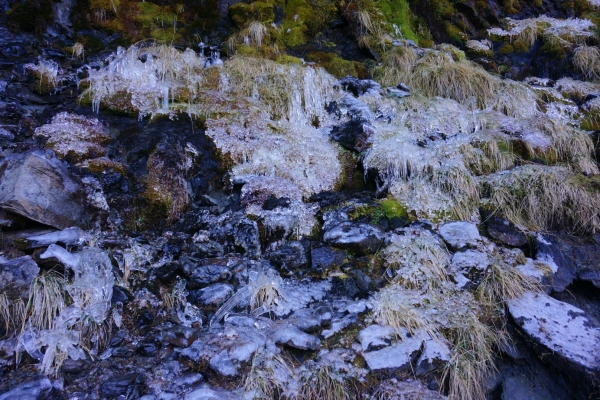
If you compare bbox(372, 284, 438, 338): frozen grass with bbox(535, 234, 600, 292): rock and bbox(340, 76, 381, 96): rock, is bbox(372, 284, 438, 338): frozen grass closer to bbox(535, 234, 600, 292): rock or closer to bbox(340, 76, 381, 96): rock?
bbox(535, 234, 600, 292): rock

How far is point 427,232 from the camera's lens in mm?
4734

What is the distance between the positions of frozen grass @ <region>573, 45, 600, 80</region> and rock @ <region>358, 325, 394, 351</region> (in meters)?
8.74

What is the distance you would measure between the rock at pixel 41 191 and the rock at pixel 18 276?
64 centimetres

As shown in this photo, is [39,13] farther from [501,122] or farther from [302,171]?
[501,122]

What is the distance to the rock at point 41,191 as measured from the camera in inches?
155

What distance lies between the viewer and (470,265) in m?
4.33

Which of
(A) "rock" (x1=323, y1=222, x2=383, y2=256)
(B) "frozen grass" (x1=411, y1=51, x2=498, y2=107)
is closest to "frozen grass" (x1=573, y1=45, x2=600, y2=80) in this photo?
(B) "frozen grass" (x1=411, y1=51, x2=498, y2=107)

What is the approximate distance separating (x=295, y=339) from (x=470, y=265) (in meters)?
2.20

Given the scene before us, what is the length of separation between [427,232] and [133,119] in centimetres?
455

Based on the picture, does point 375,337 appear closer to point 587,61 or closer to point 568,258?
point 568,258

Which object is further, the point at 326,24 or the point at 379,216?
the point at 326,24

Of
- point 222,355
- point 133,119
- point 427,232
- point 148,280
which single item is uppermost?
point 133,119

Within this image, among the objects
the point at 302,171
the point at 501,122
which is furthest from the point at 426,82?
the point at 302,171

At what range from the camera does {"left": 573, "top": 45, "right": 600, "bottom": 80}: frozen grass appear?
28.8ft
